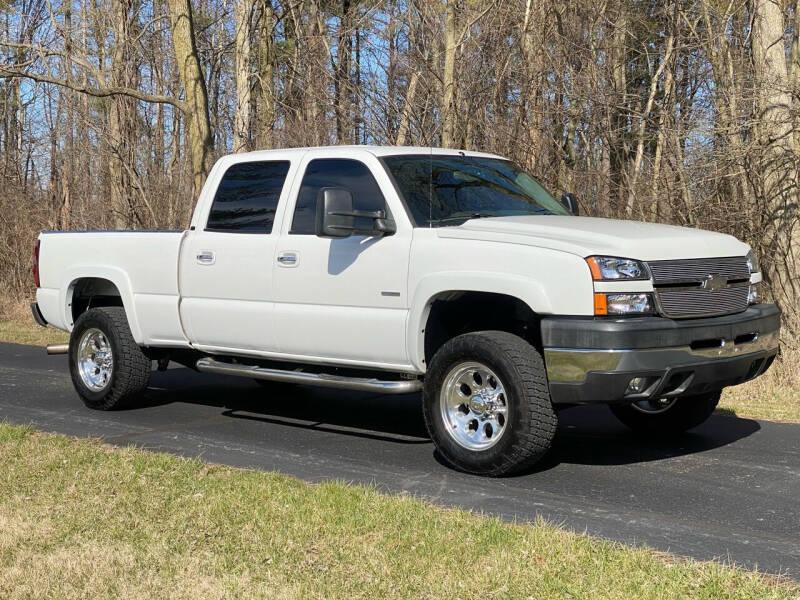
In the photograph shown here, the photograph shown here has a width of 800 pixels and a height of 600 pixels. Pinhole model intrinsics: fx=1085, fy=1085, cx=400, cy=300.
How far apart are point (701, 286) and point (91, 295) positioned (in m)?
5.70

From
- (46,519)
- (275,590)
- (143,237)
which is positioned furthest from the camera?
(143,237)

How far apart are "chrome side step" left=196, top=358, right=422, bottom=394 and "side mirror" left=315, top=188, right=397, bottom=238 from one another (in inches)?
40.7

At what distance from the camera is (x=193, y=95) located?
17.5 m

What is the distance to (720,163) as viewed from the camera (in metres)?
11.4

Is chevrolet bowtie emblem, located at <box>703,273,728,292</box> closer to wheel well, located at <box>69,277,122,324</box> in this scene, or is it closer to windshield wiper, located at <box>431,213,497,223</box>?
windshield wiper, located at <box>431,213,497,223</box>

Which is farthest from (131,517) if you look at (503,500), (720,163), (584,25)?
(584,25)

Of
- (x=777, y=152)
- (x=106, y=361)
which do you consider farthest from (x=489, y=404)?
(x=777, y=152)

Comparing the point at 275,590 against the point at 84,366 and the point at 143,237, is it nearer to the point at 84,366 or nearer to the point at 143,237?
the point at 143,237

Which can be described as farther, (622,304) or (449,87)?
(449,87)

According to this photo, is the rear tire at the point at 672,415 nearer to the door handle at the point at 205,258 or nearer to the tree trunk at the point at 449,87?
the door handle at the point at 205,258

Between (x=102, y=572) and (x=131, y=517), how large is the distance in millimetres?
925

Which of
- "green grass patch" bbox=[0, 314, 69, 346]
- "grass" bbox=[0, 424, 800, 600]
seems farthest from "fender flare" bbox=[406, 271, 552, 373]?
"green grass patch" bbox=[0, 314, 69, 346]

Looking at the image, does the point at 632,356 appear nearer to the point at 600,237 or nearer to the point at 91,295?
the point at 600,237

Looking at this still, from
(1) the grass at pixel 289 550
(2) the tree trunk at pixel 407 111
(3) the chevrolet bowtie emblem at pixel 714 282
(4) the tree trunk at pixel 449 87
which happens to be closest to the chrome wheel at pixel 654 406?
(3) the chevrolet bowtie emblem at pixel 714 282
